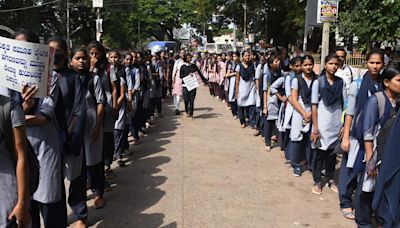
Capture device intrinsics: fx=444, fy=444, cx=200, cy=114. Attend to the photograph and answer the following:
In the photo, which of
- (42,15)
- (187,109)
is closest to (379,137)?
(187,109)

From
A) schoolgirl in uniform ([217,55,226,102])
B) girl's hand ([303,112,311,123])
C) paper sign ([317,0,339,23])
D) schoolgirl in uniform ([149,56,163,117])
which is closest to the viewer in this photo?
girl's hand ([303,112,311,123])

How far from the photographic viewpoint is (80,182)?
3.87m

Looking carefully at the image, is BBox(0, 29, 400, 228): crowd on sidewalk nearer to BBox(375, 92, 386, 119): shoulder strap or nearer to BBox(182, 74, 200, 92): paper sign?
BBox(375, 92, 386, 119): shoulder strap

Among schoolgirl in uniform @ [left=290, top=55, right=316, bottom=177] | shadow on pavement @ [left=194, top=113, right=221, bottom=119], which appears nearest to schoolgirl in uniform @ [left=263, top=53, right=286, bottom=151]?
schoolgirl in uniform @ [left=290, top=55, right=316, bottom=177]

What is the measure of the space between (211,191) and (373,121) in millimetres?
2203

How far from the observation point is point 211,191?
5.14 metres

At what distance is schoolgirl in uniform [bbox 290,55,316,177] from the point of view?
5453 mm

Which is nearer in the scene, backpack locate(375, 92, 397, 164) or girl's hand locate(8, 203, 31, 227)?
girl's hand locate(8, 203, 31, 227)

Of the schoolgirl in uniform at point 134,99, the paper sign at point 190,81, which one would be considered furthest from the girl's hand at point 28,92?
the paper sign at point 190,81

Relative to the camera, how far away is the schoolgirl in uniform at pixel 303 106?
5.45m

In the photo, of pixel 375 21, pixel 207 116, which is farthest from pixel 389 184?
pixel 207 116

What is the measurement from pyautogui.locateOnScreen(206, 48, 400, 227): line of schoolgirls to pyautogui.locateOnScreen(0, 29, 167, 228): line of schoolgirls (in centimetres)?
216

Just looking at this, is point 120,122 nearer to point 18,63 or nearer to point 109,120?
point 109,120

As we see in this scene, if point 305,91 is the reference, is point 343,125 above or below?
below
